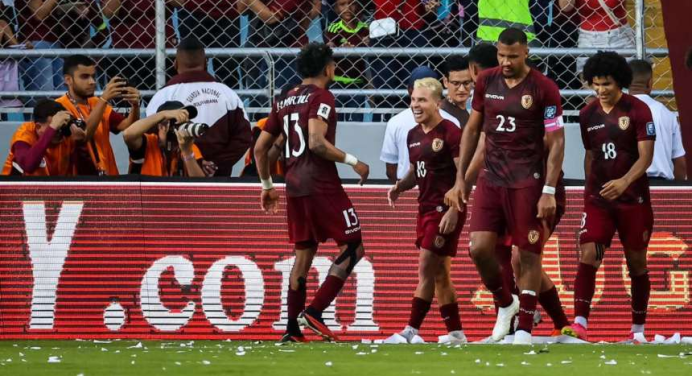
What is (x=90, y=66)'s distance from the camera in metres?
11.7

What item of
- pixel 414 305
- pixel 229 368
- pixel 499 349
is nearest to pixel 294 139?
pixel 414 305

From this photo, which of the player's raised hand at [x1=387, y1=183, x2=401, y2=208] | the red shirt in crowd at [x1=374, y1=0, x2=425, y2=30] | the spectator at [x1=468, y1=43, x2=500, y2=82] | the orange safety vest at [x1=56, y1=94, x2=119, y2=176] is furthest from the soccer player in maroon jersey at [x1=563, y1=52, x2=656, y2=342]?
the orange safety vest at [x1=56, y1=94, x2=119, y2=176]

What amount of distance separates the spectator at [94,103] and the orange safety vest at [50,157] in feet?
0.65

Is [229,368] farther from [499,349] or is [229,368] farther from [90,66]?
[90,66]

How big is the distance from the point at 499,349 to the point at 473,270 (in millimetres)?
2740

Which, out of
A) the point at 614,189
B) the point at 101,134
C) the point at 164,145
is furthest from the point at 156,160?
the point at 614,189

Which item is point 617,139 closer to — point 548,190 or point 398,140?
point 548,190

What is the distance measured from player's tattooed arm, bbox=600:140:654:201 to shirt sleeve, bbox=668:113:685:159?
1.47 meters

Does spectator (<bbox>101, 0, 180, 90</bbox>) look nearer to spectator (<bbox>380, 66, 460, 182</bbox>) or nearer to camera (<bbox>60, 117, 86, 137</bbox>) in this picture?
camera (<bbox>60, 117, 86, 137</bbox>)

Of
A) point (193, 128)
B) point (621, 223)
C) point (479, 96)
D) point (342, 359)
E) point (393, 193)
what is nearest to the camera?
point (342, 359)

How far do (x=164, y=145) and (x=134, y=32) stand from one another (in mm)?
1405

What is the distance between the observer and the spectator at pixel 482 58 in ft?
36.1

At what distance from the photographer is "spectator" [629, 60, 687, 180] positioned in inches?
457

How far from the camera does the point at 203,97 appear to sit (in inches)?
472
